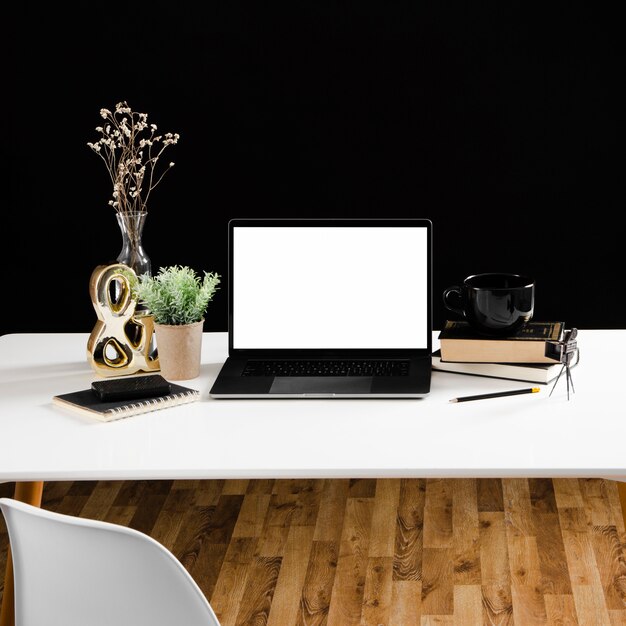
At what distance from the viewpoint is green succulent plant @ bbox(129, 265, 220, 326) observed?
1790 millimetres

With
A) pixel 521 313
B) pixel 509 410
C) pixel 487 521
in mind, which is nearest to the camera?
pixel 509 410

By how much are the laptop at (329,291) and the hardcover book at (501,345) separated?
0.07 m

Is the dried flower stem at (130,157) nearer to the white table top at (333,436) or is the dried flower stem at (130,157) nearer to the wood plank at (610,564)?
the white table top at (333,436)

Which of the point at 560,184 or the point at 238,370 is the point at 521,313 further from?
the point at 560,184

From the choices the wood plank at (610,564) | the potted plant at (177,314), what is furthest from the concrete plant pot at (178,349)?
the wood plank at (610,564)

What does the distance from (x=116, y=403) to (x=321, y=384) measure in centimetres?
39

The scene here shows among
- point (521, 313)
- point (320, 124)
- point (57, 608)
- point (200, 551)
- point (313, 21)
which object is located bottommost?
point (200, 551)

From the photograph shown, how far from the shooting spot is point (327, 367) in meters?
1.85

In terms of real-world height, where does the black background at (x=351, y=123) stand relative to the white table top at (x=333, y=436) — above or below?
above

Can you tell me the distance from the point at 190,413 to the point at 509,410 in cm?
56

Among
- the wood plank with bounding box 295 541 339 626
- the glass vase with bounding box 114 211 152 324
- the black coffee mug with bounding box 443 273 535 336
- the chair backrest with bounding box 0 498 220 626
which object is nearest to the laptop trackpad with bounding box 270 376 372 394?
the black coffee mug with bounding box 443 273 535 336

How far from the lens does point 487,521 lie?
2.80 metres

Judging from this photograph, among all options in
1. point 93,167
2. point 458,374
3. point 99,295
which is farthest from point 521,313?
point 93,167

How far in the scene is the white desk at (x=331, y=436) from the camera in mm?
1355
